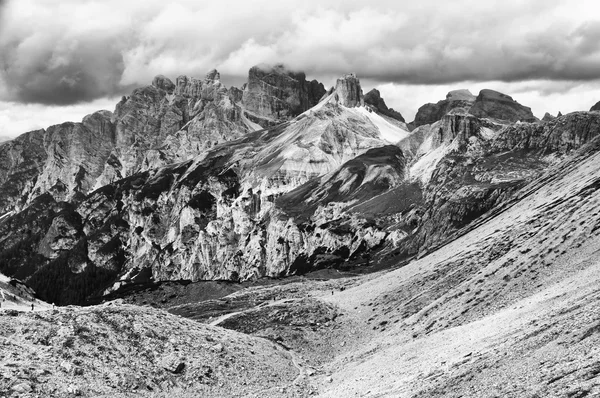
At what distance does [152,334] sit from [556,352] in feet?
138

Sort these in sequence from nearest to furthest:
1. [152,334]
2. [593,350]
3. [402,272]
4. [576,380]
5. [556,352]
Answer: [576,380] → [593,350] → [556,352] → [152,334] → [402,272]

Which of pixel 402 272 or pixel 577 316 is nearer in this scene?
pixel 577 316

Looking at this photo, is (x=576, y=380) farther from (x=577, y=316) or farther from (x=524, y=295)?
(x=524, y=295)

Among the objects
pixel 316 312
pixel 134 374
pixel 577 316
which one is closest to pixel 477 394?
pixel 577 316

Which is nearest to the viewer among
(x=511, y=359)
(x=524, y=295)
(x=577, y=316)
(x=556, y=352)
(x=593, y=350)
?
(x=593, y=350)

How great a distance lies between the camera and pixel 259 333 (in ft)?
365

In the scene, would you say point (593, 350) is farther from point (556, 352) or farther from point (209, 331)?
point (209, 331)

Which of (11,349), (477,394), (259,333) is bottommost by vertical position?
(259,333)

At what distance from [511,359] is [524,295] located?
4337 centimetres

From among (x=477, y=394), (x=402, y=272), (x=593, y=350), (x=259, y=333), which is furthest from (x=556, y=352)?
(x=402, y=272)

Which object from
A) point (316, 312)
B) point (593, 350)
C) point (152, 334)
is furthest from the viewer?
point (316, 312)

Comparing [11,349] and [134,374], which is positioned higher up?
[11,349]

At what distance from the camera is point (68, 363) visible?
56469 millimetres

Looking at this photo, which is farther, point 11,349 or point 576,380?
point 11,349
